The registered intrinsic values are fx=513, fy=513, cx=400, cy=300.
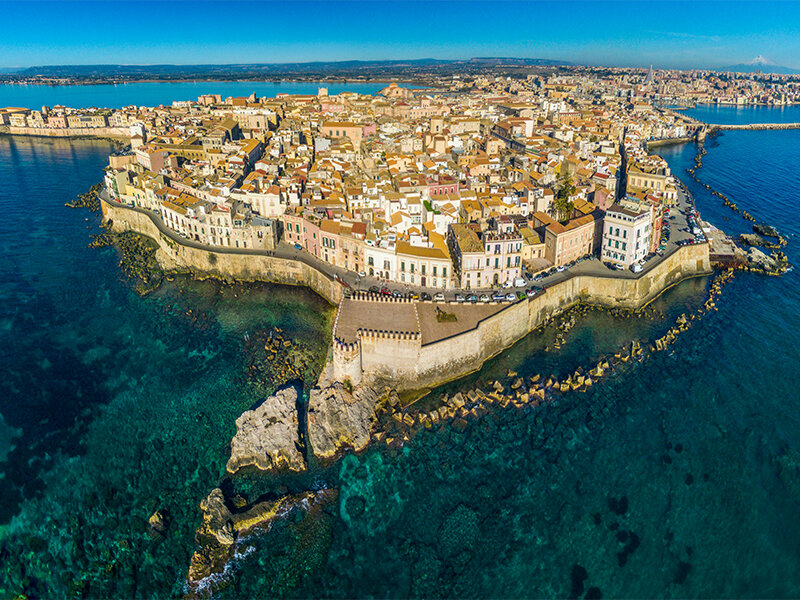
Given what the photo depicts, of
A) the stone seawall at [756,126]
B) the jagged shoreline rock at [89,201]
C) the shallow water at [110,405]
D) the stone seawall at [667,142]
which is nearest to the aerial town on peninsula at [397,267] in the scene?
the jagged shoreline rock at [89,201]

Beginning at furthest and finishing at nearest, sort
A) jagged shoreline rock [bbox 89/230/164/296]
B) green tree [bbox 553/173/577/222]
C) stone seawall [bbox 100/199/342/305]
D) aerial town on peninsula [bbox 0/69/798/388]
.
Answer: green tree [bbox 553/173/577/222] < jagged shoreline rock [bbox 89/230/164/296] < stone seawall [bbox 100/199/342/305] < aerial town on peninsula [bbox 0/69/798/388]

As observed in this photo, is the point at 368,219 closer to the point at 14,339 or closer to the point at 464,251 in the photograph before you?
the point at 464,251

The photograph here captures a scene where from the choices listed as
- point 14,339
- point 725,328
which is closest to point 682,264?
point 725,328

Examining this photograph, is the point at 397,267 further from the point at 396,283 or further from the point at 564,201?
the point at 564,201

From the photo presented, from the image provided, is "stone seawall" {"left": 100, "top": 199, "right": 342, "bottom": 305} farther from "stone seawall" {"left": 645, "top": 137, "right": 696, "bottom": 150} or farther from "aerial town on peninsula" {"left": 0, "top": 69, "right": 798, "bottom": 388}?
"stone seawall" {"left": 645, "top": 137, "right": 696, "bottom": 150}

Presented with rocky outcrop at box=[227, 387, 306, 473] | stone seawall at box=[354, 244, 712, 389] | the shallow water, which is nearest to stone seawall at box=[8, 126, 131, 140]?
the shallow water

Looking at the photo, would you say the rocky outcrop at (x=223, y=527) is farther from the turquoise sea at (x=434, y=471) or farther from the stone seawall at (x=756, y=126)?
the stone seawall at (x=756, y=126)

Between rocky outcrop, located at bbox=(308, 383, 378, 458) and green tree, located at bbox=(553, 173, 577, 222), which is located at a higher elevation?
green tree, located at bbox=(553, 173, 577, 222)
